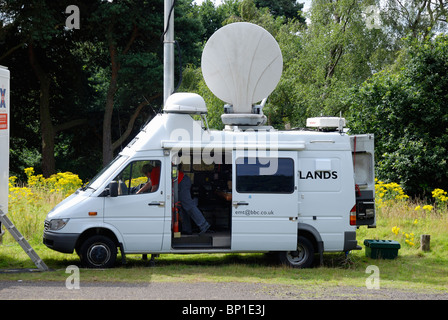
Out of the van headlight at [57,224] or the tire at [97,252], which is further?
the tire at [97,252]

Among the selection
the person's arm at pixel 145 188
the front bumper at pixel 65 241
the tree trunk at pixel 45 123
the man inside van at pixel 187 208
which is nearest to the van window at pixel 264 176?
the man inside van at pixel 187 208

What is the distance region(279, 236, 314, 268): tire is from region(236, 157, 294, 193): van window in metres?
1.00

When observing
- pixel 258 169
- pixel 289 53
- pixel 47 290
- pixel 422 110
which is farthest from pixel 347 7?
pixel 47 290

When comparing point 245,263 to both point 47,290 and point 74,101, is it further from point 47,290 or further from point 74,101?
point 74,101

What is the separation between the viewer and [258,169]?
1038 cm

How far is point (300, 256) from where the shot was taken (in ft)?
34.9

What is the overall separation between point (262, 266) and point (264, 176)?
1.70 m

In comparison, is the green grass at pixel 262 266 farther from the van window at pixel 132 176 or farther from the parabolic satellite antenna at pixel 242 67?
the parabolic satellite antenna at pixel 242 67

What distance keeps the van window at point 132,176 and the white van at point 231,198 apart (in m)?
0.02

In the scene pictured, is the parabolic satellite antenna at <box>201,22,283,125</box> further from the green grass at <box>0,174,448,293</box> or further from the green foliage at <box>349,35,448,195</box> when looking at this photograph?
the green foliage at <box>349,35,448,195</box>

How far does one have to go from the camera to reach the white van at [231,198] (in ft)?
33.0

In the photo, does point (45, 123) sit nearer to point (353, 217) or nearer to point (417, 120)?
point (417, 120)

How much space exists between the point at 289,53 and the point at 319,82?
2.65 meters
